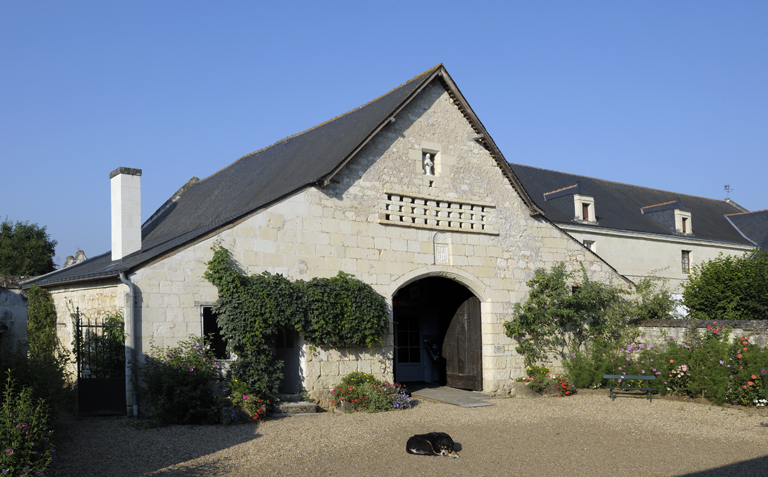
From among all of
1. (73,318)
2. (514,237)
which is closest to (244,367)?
(73,318)

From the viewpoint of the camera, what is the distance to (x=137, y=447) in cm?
743

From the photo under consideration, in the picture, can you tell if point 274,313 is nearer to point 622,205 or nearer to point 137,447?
point 137,447

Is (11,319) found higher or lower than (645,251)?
lower

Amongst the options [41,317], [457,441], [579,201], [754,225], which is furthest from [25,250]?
[754,225]

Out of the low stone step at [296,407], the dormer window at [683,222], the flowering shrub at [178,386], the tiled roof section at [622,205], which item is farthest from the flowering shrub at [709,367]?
the dormer window at [683,222]

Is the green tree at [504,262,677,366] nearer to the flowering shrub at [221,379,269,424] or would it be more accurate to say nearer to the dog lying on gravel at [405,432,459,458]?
the flowering shrub at [221,379,269,424]

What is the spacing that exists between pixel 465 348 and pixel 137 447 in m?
7.51

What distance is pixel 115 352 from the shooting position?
9883 millimetres

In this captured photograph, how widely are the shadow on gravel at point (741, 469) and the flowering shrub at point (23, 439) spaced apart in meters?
6.06

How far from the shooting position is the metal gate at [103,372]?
953 cm

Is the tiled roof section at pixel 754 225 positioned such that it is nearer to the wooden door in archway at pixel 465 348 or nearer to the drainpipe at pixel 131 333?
the wooden door in archway at pixel 465 348

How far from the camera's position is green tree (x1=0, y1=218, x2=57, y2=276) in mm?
31250

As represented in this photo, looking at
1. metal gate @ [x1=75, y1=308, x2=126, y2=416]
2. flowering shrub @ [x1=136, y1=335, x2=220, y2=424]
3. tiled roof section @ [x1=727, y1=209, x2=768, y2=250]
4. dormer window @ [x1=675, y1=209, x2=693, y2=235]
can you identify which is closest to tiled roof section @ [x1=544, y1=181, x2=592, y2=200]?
dormer window @ [x1=675, y1=209, x2=693, y2=235]

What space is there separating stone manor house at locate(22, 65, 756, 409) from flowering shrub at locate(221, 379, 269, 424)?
124 cm
